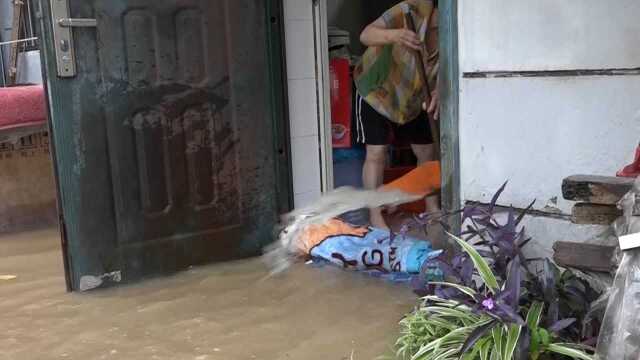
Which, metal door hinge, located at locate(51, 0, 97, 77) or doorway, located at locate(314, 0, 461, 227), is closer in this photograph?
doorway, located at locate(314, 0, 461, 227)

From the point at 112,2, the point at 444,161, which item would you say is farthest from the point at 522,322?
the point at 112,2

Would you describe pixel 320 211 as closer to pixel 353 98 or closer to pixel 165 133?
pixel 353 98

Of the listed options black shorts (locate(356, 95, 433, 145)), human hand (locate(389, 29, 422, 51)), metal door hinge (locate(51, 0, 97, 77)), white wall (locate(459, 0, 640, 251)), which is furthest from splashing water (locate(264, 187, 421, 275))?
metal door hinge (locate(51, 0, 97, 77))

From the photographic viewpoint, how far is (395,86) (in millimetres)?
3566

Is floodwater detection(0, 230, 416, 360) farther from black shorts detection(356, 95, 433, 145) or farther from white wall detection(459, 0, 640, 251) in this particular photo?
black shorts detection(356, 95, 433, 145)

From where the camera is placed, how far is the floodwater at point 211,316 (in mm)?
2402

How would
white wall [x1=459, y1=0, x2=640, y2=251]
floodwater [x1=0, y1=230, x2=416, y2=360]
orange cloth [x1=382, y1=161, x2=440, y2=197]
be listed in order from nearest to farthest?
1. white wall [x1=459, y1=0, x2=640, y2=251]
2. floodwater [x1=0, y1=230, x2=416, y2=360]
3. orange cloth [x1=382, y1=161, x2=440, y2=197]

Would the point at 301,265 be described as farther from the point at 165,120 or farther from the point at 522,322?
the point at 522,322

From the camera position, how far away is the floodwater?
2.40 meters

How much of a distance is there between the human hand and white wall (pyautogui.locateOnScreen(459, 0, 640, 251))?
2.75 ft

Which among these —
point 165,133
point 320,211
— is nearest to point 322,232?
point 320,211

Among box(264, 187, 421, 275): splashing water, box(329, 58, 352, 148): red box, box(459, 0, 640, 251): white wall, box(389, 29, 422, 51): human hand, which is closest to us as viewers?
box(459, 0, 640, 251): white wall

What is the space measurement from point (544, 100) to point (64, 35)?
6.34 ft

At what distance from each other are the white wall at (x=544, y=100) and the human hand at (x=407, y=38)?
838 mm
